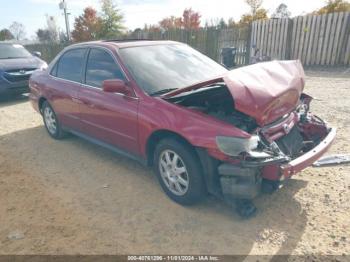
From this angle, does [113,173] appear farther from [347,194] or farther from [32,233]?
[347,194]

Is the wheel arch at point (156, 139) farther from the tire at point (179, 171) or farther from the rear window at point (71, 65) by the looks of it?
the rear window at point (71, 65)

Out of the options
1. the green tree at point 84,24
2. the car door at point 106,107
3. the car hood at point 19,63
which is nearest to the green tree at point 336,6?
the car hood at point 19,63

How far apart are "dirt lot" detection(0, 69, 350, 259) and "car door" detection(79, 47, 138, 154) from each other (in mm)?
526

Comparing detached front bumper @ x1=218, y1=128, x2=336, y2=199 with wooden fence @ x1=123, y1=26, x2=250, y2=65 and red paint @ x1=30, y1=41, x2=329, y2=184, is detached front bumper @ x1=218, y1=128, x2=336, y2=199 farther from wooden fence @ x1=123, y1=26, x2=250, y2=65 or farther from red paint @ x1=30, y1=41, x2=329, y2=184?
wooden fence @ x1=123, y1=26, x2=250, y2=65

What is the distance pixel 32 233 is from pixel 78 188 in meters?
0.90

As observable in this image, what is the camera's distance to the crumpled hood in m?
2.77

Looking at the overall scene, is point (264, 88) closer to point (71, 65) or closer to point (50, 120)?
point (71, 65)

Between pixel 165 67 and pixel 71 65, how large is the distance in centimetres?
185

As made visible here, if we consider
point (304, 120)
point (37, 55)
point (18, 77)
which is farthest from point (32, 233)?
point (37, 55)

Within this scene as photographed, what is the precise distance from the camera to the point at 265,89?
2910mm

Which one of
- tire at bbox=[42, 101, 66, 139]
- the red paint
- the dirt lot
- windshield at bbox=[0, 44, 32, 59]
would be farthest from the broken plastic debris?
windshield at bbox=[0, 44, 32, 59]

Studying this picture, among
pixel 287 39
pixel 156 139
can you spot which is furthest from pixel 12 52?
pixel 287 39

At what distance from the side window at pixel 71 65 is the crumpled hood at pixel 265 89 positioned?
8.56 ft

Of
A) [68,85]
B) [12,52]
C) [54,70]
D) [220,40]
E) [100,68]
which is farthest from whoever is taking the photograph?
[220,40]
